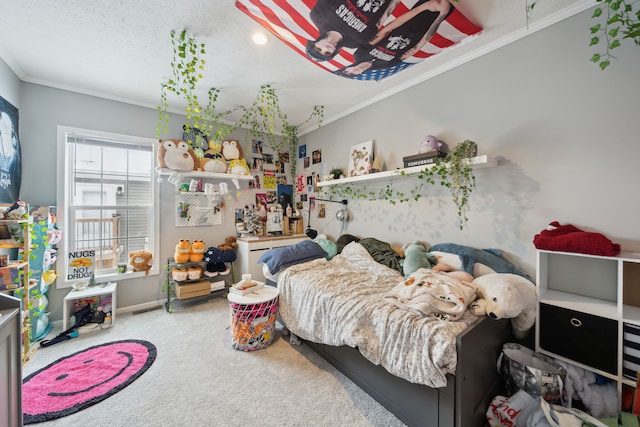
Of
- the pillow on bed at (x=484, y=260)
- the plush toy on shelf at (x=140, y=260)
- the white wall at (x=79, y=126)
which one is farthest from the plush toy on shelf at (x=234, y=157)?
the pillow on bed at (x=484, y=260)

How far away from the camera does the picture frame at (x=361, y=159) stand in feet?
9.08

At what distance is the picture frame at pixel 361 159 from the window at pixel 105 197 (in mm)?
2416

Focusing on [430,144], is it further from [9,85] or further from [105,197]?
[9,85]

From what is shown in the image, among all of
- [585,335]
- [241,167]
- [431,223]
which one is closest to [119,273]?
[241,167]

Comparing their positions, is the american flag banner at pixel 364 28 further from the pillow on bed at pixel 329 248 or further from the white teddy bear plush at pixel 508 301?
the pillow on bed at pixel 329 248

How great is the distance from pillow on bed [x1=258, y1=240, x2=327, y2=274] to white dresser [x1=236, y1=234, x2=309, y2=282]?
2.06ft

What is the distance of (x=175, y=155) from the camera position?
9.27 feet

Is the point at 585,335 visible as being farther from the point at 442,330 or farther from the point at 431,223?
the point at 431,223

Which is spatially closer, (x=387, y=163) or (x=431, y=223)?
(x=431, y=223)

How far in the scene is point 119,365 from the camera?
6.18ft

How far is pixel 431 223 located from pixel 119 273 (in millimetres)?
3425

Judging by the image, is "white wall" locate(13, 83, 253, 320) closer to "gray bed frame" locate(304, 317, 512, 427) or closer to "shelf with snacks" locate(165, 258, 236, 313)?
"shelf with snacks" locate(165, 258, 236, 313)

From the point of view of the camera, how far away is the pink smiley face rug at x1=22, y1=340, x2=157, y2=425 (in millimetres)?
1486

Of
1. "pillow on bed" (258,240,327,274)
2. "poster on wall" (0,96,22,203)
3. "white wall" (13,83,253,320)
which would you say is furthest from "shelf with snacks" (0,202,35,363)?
"pillow on bed" (258,240,327,274)
